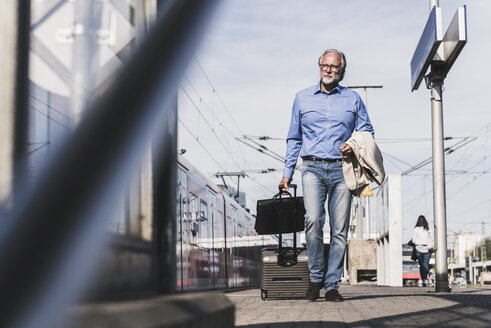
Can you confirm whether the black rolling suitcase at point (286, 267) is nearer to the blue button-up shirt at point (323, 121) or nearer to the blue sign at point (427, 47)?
the blue button-up shirt at point (323, 121)

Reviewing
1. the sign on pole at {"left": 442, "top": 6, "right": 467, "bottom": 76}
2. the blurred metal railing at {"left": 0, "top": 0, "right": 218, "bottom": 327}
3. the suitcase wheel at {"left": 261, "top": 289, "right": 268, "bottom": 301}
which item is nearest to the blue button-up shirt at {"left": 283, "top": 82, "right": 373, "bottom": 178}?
the suitcase wheel at {"left": 261, "top": 289, "right": 268, "bottom": 301}

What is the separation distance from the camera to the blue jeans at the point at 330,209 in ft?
24.0

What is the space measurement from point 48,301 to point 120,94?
1.22 ft

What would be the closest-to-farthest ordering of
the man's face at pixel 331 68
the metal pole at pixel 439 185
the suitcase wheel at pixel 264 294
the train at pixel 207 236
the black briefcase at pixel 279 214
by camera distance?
the man's face at pixel 331 68 < the black briefcase at pixel 279 214 < the suitcase wheel at pixel 264 294 < the train at pixel 207 236 < the metal pole at pixel 439 185

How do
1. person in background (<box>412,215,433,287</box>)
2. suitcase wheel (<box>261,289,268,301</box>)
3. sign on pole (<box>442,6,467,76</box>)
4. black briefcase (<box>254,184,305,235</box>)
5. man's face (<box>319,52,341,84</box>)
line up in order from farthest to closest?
person in background (<box>412,215,433,287</box>) < sign on pole (<box>442,6,467,76</box>) < suitcase wheel (<box>261,289,268,301</box>) < black briefcase (<box>254,184,305,235</box>) < man's face (<box>319,52,341,84</box>)

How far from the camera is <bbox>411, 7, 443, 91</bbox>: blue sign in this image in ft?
40.8

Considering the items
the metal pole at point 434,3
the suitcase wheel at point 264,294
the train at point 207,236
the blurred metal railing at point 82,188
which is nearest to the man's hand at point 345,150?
the train at point 207,236

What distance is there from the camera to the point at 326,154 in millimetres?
7414

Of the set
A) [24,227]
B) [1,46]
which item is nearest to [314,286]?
[1,46]

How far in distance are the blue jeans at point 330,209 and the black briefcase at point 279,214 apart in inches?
35.9

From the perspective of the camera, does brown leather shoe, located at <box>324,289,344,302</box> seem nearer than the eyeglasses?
Yes

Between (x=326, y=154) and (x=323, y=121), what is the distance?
0.35 metres

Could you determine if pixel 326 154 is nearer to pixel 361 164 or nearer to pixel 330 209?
pixel 361 164

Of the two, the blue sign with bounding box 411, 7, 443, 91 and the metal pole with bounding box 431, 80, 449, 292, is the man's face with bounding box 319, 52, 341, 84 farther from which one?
the metal pole with bounding box 431, 80, 449, 292
